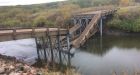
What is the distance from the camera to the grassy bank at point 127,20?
1460 inches

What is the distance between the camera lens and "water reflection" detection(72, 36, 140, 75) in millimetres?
20745

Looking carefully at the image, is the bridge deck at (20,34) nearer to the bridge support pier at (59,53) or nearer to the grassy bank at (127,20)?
the bridge support pier at (59,53)

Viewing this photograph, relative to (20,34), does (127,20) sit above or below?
below

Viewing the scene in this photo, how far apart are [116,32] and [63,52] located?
15.7m

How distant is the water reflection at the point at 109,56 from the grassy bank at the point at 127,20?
233cm

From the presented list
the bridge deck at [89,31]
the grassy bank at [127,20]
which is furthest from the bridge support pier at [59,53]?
the grassy bank at [127,20]

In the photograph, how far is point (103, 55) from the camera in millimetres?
25969

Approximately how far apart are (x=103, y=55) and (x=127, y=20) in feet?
47.8

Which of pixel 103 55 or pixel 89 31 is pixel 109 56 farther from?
pixel 89 31

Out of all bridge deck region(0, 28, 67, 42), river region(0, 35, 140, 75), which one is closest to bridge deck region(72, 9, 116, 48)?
river region(0, 35, 140, 75)

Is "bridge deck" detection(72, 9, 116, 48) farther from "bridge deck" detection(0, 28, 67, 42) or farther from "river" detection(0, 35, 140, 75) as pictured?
"bridge deck" detection(0, 28, 67, 42)

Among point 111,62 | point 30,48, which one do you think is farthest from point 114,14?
point 111,62

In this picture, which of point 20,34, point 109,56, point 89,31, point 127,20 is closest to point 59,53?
point 20,34

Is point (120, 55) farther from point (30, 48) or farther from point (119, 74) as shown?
point (30, 48)
